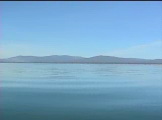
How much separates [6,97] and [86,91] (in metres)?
3.60

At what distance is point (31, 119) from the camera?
7.68 meters

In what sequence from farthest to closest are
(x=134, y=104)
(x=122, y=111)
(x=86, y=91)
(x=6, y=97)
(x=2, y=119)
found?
(x=86, y=91) → (x=6, y=97) → (x=134, y=104) → (x=122, y=111) → (x=2, y=119)

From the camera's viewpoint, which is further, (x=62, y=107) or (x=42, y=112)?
(x=62, y=107)

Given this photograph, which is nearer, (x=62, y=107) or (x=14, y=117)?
(x=14, y=117)

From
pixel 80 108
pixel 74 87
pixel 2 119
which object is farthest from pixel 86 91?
pixel 2 119

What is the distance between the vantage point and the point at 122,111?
838 cm

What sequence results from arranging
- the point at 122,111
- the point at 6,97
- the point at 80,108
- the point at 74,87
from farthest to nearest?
the point at 74,87 < the point at 6,97 < the point at 80,108 < the point at 122,111

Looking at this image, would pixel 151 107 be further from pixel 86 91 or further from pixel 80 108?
pixel 86 91

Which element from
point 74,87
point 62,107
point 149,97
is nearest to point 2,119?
point 62,107

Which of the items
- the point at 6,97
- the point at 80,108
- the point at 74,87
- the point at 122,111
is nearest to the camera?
the point at 122,111

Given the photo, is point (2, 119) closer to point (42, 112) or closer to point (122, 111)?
point (42, 112)

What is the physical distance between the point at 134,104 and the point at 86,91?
136 inches

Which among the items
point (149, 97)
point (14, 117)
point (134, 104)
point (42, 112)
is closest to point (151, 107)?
point (134, 104)

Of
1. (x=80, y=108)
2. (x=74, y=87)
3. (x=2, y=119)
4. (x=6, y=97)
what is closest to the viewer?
(x=2, y=119)
